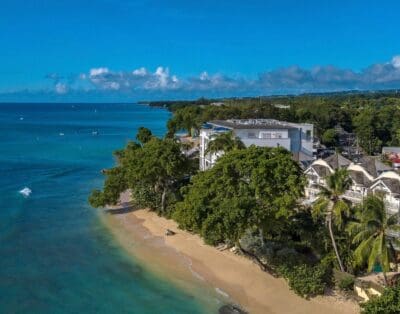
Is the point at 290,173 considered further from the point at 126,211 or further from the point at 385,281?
the point at 126,211

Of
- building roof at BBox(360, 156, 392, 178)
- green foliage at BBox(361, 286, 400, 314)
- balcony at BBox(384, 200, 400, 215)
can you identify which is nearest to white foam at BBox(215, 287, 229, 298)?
green foliage at BBox(361, 286, 400, 314)

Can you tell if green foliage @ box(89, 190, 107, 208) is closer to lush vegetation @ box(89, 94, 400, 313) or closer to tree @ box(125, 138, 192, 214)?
tree @ box(125, 138, 192, 214)

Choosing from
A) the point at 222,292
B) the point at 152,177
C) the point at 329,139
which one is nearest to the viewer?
the point at 222,292

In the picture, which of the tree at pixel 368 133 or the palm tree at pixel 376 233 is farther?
the tree at pixel 368 133

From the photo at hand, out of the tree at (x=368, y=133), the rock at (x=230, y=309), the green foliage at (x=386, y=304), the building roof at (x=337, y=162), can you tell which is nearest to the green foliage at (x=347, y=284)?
the green foliage at (x=386, y=304)

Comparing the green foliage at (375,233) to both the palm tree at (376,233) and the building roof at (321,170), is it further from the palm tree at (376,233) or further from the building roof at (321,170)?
the building roof at (321,170)

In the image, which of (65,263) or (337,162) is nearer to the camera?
(65,263)

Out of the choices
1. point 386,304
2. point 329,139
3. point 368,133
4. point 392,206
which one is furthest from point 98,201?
point 368,133

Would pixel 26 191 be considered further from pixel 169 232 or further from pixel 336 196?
pixel 336 196
